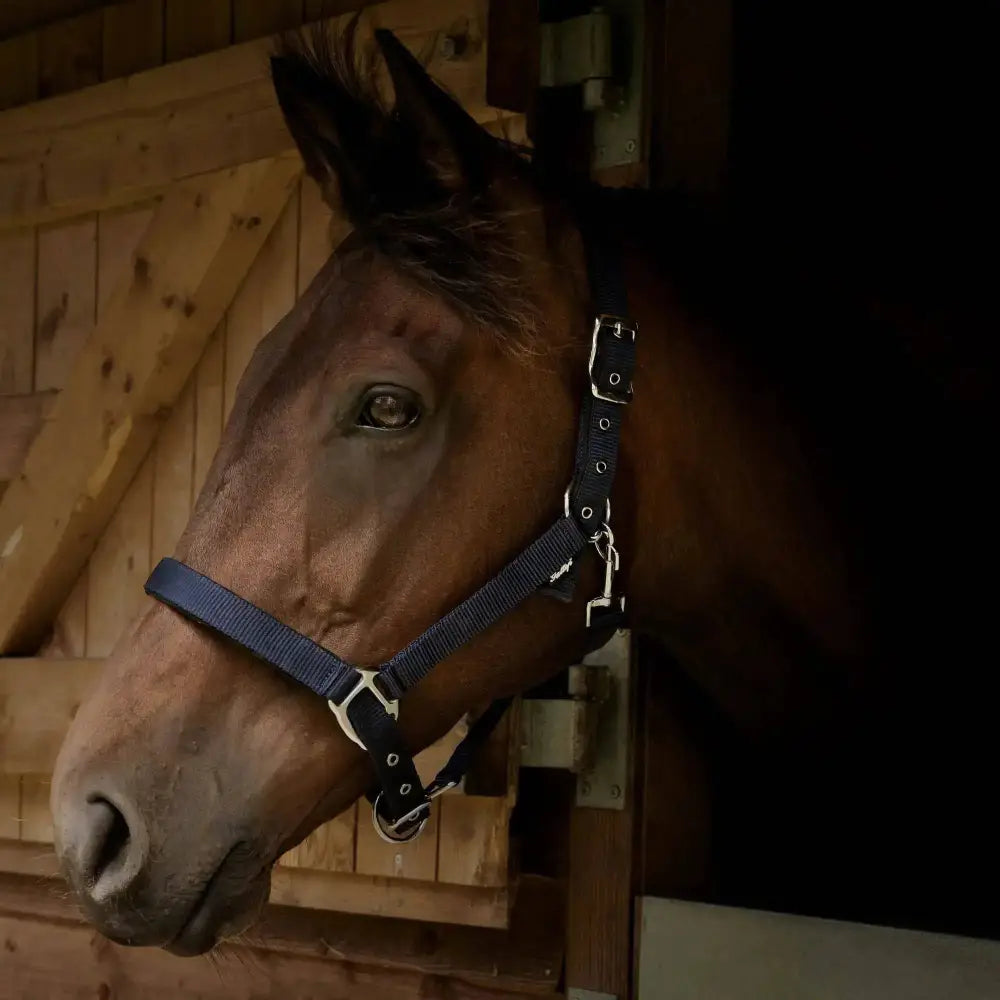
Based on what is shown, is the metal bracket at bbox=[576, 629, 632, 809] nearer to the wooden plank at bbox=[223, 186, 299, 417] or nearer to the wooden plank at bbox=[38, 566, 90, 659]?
the wooden plank at bbox=[223, 186, 299, 417]

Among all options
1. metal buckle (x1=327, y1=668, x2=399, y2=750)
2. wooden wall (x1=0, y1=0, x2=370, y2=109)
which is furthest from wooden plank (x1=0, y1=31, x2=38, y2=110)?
metal buckle (x1=327, y1=668, x2=399, y2=750)

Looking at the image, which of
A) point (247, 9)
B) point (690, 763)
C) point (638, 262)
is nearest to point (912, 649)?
point (690, 763)

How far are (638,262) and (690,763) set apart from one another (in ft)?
2.69

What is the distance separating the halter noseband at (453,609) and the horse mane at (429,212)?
12 centimetres

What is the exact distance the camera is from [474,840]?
6.75ft

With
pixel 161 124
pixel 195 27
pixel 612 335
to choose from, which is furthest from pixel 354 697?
pixel 195 27

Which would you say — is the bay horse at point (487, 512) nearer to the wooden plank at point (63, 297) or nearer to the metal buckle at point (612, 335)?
the metal buckle at point (612, 335)

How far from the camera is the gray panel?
153cm

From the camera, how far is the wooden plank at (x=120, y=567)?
8.34 feet

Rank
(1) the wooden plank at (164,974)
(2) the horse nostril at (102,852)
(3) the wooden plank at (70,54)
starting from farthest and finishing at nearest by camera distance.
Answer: (3) the wooden plank at (70,54)
(1) the wooden plank at (164,974)
(2) the horse nostril at (102,852)

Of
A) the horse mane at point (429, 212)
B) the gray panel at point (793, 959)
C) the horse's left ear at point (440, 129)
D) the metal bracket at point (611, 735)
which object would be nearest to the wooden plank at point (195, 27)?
the horse mane at point (429, 212)

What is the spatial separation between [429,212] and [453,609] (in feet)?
1.60

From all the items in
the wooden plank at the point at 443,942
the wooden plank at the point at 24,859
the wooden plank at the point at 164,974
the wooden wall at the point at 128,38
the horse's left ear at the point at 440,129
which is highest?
the wooden wall at the point at 128,38

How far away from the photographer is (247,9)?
2.54m
